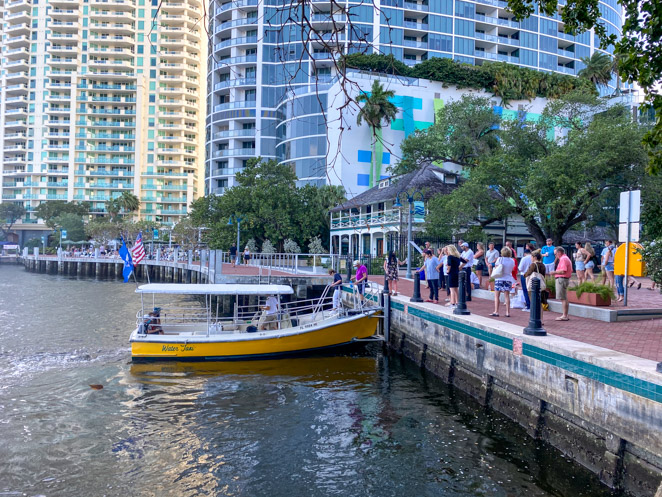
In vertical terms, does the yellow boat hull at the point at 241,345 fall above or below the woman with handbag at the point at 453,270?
below

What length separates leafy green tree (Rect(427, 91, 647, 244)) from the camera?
23.9m

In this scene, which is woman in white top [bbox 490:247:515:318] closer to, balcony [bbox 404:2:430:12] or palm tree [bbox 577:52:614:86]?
palm tree [bbox 577:52:614:86]

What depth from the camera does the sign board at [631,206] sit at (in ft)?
39.2

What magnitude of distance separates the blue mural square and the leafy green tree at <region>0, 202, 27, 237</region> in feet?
225

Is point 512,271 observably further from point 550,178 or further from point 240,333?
point 550,178

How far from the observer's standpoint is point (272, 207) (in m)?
40.7

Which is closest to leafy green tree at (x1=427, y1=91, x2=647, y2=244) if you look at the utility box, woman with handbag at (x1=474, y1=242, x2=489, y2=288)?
woman with handbag at (x1=474, y1=242, x2=489, y2=288)

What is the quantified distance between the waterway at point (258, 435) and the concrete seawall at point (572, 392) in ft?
1.08

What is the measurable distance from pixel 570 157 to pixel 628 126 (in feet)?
10.7

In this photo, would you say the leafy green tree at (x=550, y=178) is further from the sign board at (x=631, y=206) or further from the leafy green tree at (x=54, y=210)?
the leafy green tree at (x=54, y=210)

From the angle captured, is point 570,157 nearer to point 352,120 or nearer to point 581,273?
point 581,273

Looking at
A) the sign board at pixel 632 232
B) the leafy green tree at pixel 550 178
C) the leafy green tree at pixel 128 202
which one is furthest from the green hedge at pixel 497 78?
the sign board at pixel 632 232

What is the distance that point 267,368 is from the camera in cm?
1451

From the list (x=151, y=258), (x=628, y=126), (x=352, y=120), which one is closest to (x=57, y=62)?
(x=151, y=258)
